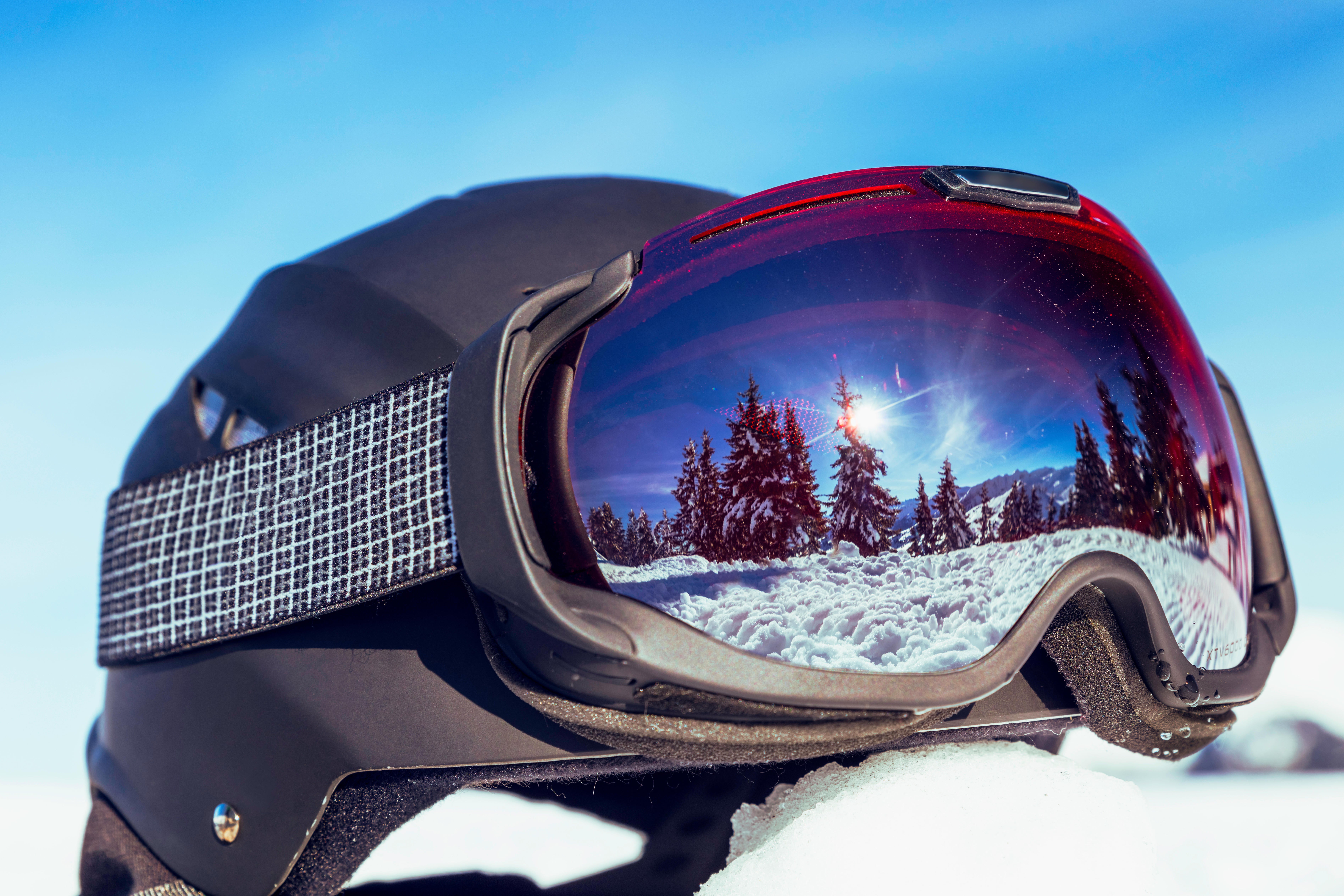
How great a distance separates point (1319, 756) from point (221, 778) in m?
2.35

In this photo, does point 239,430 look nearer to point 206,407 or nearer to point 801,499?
point 206,407

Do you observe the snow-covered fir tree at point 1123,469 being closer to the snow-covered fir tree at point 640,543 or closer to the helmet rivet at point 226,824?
the snow-covered fir tree at point 640,543

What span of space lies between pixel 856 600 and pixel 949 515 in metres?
0.09

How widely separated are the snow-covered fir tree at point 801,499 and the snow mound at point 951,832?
0.26m

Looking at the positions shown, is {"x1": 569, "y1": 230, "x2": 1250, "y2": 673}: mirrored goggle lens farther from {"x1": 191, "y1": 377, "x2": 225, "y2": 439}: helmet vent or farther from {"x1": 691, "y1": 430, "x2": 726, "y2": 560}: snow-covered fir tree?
{"x1": 191, "y1": 377, "x2": 225, "y2": 439}: helmet vent

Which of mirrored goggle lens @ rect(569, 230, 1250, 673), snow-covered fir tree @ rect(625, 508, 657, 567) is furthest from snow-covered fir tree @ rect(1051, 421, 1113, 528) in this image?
snow-covered fir tree @ rect(625, 508, 657, 567)

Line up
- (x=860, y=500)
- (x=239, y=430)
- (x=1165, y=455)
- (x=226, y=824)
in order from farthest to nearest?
(x=239, y=430), (x=226, y=824), (x=1165, y=455), (x=860, y=500)

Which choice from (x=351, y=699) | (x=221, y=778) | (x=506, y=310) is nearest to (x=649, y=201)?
(x=506, y=310)

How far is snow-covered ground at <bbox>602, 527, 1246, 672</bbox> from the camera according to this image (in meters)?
0.65

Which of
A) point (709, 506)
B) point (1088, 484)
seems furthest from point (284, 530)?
point (1088, 484)

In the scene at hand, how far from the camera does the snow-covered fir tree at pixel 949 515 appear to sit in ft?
2.15

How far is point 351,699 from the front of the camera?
83 centimetres

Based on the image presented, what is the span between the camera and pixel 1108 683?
85 cm

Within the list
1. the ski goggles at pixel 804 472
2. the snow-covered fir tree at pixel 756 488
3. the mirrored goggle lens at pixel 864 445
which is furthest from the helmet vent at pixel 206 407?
the snow-covered fir tree at pixel 756 488
